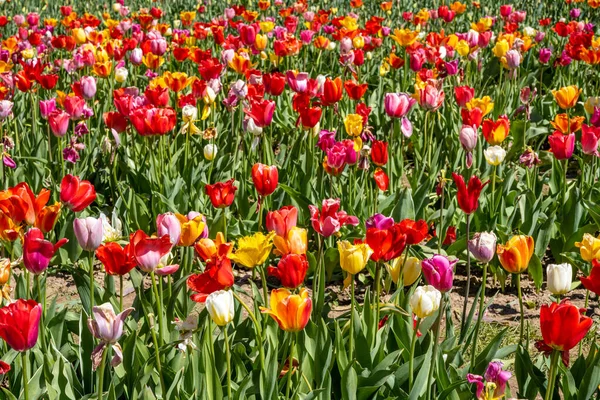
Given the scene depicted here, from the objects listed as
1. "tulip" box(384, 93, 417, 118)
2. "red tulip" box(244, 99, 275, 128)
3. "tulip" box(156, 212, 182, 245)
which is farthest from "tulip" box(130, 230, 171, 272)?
"tulip" box(384, 93, 417, 118)

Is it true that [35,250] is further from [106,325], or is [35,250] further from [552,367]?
[552,367]

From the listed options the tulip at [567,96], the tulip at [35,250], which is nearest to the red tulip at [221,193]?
the tulip at [35,250]

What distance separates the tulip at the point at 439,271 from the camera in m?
2.01

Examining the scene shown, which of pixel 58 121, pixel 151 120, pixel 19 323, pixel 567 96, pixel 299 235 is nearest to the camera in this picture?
pixel 19 323

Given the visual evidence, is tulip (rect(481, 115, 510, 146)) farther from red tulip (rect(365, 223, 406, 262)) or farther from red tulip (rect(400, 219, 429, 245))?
red tulip (rect(365, 223, 406, 262))

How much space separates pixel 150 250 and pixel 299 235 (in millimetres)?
372

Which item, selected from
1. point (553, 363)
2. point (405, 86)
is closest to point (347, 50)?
point (405, 86)

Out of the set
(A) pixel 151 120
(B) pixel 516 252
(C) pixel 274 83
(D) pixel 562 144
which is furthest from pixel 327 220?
(C) pixel 274 83

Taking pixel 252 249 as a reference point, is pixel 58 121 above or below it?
below

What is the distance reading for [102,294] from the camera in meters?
2.70

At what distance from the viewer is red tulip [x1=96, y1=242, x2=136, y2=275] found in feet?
6.83

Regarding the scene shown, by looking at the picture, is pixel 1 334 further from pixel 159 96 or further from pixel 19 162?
pixel 19 162

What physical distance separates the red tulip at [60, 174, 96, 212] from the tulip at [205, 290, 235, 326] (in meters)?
0.82

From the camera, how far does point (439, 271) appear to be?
2.02 m
